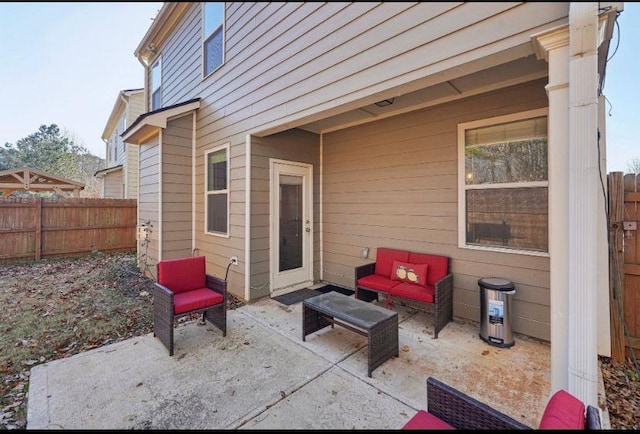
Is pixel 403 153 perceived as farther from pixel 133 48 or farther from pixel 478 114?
pixel 133 48

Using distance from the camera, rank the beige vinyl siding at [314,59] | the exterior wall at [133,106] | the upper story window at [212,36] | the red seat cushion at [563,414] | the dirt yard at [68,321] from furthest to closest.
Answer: the exterior wall at [133,106] < the upper story window at [212,36] < the dirt yard at [68,321] < the beige vinyl siding at [314,59] < the red seat cushion at [563,414]

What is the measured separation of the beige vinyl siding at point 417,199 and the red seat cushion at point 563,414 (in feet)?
8.01

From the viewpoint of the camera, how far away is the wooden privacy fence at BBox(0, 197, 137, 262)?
288 inches

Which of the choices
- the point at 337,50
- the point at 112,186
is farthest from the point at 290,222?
the point at 112,186

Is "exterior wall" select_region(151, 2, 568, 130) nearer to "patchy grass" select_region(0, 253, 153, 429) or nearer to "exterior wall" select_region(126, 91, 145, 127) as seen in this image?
"patchy grass" select_region(0, 253, 153, 429)

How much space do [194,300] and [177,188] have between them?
3.10m

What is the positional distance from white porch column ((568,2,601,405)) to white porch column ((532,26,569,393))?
0.07 m

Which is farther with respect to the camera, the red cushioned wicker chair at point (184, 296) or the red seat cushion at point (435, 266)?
the red seat cushion at point (435, 266)

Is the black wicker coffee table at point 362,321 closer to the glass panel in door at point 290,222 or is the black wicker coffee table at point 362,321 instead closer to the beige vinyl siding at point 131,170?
the glass panel in door at point 290,222

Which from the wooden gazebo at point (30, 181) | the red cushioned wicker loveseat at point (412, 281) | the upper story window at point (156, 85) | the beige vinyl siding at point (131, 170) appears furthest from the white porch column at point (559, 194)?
the wooden gazebo at point (30, 181)

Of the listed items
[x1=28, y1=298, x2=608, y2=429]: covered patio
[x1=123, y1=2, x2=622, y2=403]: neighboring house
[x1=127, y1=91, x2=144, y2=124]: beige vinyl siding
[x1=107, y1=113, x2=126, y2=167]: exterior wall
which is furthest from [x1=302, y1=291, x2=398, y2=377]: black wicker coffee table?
[x1=107, y1=113, x2=126, y2=167]: exterior wall

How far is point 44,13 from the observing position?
2.59 m

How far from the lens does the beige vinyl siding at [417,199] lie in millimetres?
3387

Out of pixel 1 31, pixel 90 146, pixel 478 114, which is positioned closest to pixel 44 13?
pixel 1 31
